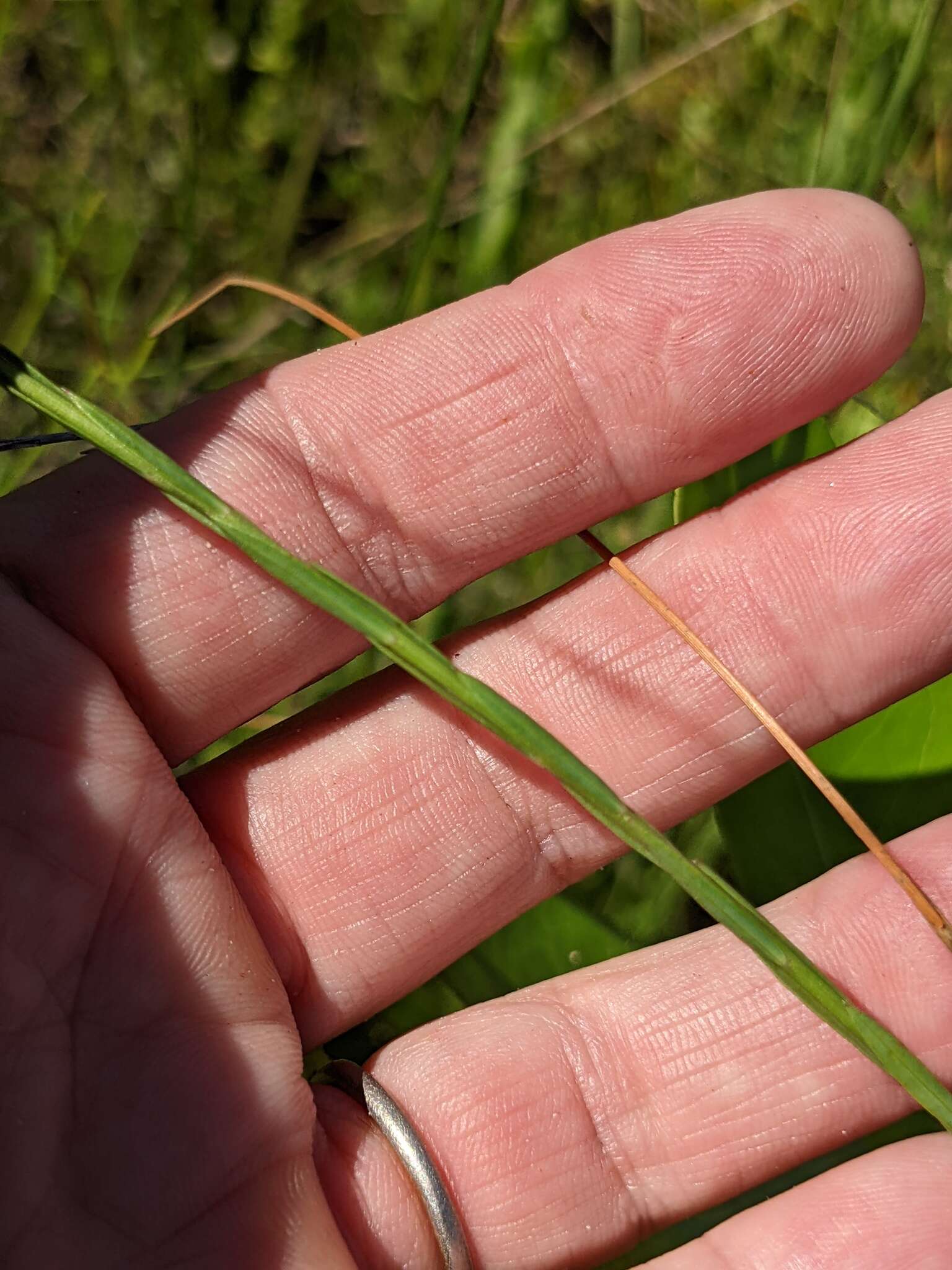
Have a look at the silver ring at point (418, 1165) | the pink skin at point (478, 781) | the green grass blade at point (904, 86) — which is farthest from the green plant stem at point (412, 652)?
the green grass blade at point (904, 86)

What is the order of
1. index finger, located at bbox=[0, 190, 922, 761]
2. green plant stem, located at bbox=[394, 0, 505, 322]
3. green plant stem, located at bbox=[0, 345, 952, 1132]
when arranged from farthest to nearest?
1. green plant stem, located at bbox=[394, 0, 505, 322]
2. index finger, located at bbox=[0, 190, 922, 761]
3. green plant stem, located at bbox=[0, 345, 952, 1132]

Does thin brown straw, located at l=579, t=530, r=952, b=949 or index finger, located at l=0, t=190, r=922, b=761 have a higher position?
index finger, located at l=0, t=190, r=922, b=761

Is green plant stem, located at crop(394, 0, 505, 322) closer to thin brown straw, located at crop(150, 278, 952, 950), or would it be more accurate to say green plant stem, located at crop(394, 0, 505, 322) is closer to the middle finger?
thin brown straw, located at crop(150, 278, 952, 950)

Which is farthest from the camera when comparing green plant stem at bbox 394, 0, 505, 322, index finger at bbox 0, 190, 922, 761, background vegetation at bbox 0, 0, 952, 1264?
background vegetation at bbox 0, 0, 952, 1264

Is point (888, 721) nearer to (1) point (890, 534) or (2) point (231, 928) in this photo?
(1) point (890, 534)

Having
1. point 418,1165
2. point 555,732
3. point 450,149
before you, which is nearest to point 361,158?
point 450,149

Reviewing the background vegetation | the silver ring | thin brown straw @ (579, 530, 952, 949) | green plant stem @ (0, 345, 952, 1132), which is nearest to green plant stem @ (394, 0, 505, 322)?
the background vegetation
